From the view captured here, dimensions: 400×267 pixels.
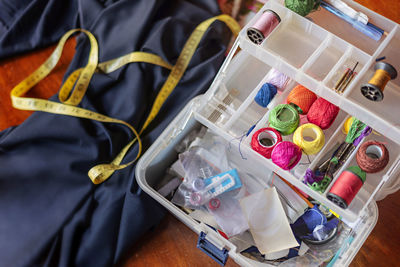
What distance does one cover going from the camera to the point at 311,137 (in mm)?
984

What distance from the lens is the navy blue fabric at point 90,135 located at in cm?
105

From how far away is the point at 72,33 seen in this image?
1352 mm

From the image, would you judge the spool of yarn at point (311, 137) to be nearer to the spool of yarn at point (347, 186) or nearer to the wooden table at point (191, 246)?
the spool of yarn at point (347, 186)

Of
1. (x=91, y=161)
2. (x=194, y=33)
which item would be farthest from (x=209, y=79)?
(x=91, y=161)

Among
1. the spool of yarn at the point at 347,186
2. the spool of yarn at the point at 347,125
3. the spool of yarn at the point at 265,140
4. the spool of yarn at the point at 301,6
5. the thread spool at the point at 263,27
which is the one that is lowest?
the spool of yarn at the point at 265,140

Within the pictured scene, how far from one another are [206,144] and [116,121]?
0.27 metres

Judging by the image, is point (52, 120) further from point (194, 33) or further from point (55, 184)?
point (194, 33)

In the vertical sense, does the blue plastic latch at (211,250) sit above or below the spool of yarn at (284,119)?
below

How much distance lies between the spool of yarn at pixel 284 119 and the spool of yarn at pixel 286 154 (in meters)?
0.05

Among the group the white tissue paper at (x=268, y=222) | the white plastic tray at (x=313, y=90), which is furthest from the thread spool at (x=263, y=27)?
the white tissue paper at (x=268, y=222)

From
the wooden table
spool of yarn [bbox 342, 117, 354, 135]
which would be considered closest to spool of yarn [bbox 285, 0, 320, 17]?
spool of yarn [bbox 342, 117, 354, 135]

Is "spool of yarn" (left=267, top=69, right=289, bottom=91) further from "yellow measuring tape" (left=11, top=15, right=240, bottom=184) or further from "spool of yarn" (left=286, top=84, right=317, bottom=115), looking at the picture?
"yellow measuring tape" (left=11, top=15, right=240, bottom=184)

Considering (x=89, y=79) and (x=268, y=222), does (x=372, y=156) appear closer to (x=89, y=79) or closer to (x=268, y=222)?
(x=268, y=222)

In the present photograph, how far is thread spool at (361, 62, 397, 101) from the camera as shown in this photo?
80 cm
